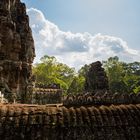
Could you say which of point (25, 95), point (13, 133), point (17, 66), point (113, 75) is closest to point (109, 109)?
point (13, 133)

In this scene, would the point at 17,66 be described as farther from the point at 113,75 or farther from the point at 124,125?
the point at 113,75

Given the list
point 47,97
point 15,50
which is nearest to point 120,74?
point 47,97

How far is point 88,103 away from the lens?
368 inches

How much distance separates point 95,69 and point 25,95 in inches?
348

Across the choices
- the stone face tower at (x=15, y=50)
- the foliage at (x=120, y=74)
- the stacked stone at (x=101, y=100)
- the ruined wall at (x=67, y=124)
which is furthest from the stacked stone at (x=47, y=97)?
the foliage at (x=120, y=74)

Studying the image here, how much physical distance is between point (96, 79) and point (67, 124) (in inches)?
821

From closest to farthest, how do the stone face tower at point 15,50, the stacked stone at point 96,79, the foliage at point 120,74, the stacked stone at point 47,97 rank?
the stone face tower at point 15,50, the stacked stone at point 96,79, the stacked stone at point 47,97, the foliage at point 120,74

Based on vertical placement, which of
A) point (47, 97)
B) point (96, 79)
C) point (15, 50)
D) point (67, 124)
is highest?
point (15, 50)

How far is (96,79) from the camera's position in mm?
27562

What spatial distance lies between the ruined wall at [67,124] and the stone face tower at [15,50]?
998 centimetres

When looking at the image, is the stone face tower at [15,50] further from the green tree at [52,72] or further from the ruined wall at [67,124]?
the green tree at [52,72]

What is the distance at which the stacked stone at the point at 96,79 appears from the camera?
26484mm

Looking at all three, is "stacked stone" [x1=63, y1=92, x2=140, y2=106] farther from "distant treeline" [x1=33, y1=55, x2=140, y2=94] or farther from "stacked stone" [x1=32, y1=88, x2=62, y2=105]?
"distant treeline" [x1=33, y1=55, x2=140, y2=94]

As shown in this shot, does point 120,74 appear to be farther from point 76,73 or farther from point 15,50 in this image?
point 15,50
